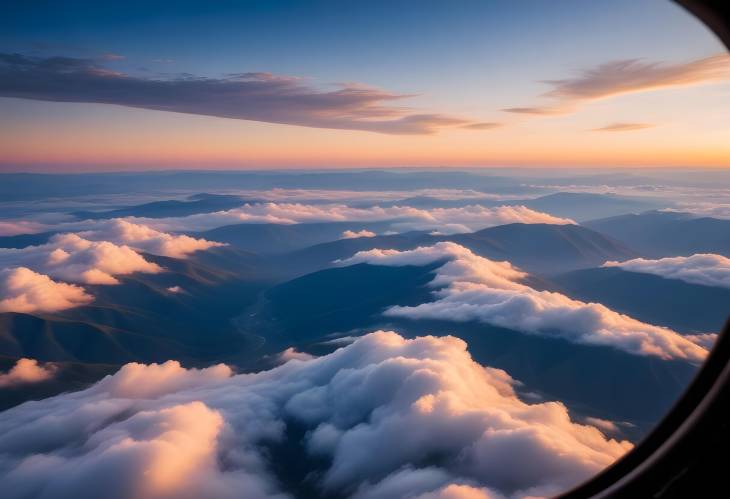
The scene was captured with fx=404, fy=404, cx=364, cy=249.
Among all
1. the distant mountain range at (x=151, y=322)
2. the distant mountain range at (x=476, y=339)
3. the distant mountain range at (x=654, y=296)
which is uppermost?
the distant mountain range at (x=654, y=296)

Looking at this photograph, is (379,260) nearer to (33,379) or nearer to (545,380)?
(545,380)

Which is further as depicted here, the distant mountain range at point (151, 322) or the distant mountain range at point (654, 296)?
the distant mountain range at point (654, 296)

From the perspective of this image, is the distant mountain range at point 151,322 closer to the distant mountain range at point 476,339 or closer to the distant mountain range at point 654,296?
the distant mountain range at point 476,339

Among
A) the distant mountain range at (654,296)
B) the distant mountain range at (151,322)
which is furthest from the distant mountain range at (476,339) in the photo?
the distant mountain range at (654,296)

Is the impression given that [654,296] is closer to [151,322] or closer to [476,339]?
[476,339]

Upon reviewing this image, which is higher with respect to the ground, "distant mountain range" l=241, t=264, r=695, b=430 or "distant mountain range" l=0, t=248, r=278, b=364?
"distant mountain range" l=241, t=264, r=695, b=430

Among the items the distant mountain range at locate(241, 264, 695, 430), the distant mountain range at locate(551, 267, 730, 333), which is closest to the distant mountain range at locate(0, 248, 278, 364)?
the distant mountain range at locate(241, 264, 695, 430)

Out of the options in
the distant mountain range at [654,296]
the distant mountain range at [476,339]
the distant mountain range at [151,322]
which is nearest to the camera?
the distant mountain range at [476,339]

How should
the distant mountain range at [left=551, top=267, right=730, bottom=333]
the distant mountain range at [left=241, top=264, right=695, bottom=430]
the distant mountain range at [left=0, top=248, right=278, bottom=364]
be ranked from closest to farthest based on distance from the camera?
1. the distant mountain range at [left=241, top=264, right=695, bottom=430]
2. the distant mountain range at [left=0, top=248, right=278, bottom=364]
3. the distant mountain range at [left=551, top=267, right=730, bottom=333]

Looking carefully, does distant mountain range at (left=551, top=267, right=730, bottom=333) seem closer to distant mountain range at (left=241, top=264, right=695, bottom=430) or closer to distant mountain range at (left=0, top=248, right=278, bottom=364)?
distant mountain range at (left=241, top=264, right=695, bottom=430)

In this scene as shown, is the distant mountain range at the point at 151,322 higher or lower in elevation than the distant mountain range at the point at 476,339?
lower

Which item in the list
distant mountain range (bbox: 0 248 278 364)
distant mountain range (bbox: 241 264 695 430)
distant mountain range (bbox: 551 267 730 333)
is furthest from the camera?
distant mountain range (bbox: 551 267 730 333)

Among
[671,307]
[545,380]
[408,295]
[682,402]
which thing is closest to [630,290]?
[671,307]
